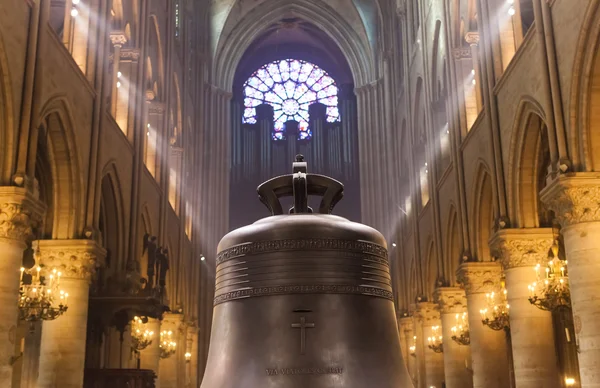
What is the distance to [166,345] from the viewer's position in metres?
24.0

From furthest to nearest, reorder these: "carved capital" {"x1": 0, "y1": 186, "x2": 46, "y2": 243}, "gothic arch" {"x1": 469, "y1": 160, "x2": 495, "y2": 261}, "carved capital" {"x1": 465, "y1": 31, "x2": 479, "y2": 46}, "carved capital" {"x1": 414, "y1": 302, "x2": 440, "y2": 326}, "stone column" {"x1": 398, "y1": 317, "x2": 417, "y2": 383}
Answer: "stone column" {"x1": 398, "y1": 317, "x2": 417, "y2": 383} < "carved capital" {"x1": 414, "y1": 302, "x2": 440, "y2": 326} < "carved capital" {"x1": 465, "y1": 31, "x2": 479, "y2": 46} < "gothic arch" {"x1": 469, "y1": 160, "x2": 495, "y2": 261} < "carved capital" {"x1": 0, "y1": 186, "x2": 46, "y2": 243}

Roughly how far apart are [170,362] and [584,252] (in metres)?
17.8

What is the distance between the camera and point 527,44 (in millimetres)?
14438

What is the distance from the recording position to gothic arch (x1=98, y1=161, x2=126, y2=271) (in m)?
17.9

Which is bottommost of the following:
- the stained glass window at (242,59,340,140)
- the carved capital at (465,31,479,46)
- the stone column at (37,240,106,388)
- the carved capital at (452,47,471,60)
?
the stone column at (37,240,106,388)

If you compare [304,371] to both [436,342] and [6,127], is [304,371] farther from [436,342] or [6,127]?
[436,342]

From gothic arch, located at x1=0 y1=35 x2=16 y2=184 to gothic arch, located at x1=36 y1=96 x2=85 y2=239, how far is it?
2.81 metres

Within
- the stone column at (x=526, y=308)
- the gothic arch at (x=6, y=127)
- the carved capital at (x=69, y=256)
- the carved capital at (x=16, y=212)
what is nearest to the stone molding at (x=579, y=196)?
the stone column at (x=526, y=308)

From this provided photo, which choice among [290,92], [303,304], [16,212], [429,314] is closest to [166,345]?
[429,314]

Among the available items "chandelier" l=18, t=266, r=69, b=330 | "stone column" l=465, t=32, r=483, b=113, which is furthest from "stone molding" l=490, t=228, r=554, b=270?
"chandelier" l=18, t=266, r=69, b=330

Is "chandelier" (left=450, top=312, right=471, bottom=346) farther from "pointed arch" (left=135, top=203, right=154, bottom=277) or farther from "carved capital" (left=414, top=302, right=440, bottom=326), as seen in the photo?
"pointed arch" (left=135, top=203, right=154, bottom=277)

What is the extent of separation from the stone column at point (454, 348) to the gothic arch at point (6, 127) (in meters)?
14.4

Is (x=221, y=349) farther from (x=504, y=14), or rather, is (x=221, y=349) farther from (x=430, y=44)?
(x=430, y=44)

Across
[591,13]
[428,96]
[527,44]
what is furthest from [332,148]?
[591,13]
